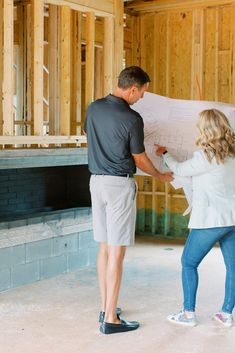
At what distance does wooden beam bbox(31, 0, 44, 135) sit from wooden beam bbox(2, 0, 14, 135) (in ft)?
1.05

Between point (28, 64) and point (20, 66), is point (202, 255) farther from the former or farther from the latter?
point (20, 66)

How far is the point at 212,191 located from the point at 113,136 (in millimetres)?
748

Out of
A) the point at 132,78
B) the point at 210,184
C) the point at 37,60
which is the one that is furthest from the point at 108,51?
the point at 210,184

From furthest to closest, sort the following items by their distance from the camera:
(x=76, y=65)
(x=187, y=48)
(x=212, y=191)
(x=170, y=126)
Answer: (x=187, y=48) → (x=76, y=65) → (x=170, y=126) → (x=212, y=191)

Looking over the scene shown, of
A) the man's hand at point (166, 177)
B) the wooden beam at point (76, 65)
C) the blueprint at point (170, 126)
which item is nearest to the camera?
the man's hand at point (166, 177)

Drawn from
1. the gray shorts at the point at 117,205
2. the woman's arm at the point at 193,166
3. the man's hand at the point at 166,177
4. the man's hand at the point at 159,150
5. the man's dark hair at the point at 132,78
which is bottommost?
the gray shorts at the point at 117,205

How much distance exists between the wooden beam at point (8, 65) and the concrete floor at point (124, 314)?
1449mm

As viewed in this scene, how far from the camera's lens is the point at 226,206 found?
3533 millimetres

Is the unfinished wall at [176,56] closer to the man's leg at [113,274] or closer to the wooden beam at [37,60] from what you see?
the wooden beam at [37,60]

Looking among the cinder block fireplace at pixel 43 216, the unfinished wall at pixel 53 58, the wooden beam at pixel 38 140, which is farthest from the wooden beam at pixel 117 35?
the cinder block fireplace at pixel 43 216

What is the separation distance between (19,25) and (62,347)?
4.89 meters

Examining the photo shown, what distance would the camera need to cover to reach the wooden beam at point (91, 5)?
494cm

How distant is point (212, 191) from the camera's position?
11.5 feet

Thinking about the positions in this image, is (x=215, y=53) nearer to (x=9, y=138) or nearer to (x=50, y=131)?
(x=50, y=131)
